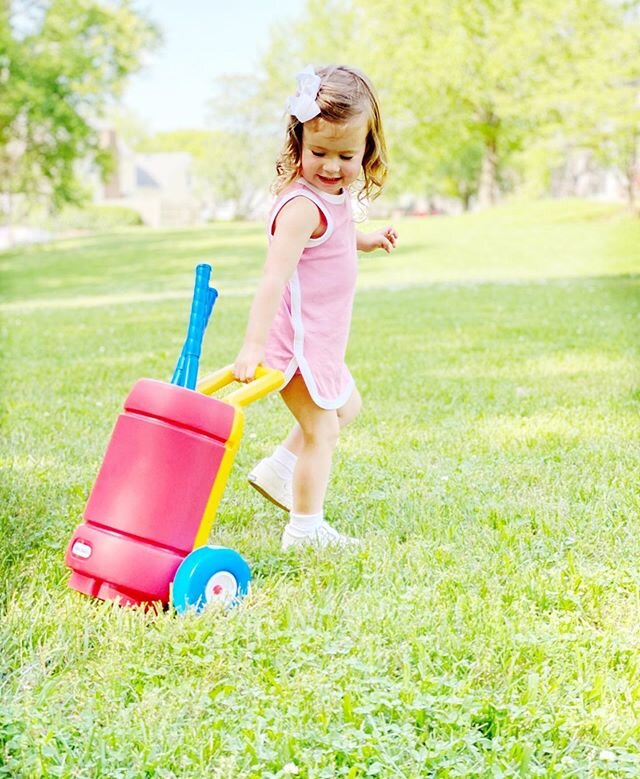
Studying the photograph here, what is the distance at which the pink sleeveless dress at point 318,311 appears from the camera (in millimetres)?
2711

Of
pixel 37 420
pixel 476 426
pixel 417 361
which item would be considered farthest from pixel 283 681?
pixel 417 361

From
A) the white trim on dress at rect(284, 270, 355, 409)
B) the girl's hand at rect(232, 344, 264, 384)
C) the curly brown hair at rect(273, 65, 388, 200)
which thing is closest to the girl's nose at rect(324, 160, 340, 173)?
the curly brown hair at rect(273, 65, 388, 200)

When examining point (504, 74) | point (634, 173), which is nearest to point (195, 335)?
point (634, 173)

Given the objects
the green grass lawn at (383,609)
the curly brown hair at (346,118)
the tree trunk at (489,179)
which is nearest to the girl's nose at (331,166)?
the curly brown hair at (346,118)

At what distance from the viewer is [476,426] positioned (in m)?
4.20

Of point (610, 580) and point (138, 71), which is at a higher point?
point (138, 71)

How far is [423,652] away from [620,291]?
29.8 ft

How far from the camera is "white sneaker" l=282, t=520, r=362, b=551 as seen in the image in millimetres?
2752

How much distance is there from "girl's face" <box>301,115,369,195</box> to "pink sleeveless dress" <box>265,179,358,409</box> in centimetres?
4

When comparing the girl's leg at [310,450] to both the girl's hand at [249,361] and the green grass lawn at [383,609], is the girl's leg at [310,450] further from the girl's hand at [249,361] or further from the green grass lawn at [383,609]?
the girl's hand at [249,361]

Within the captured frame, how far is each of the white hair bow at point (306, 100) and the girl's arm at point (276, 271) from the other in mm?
213

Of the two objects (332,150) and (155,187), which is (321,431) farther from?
(155,187)

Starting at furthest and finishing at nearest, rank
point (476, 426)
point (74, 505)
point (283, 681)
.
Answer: point (476, 426) → point (74, 505) → point (283, 681)

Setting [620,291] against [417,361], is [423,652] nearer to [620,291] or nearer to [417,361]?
[417,361]
